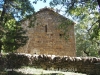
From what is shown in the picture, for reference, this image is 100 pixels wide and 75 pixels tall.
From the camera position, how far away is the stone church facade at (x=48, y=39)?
1490 inches

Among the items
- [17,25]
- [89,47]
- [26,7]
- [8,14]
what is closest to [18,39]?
[17,25]

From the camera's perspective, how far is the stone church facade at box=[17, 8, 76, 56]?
37844 mm

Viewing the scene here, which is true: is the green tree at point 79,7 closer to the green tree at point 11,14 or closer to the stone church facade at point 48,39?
the green tree at point 11,14

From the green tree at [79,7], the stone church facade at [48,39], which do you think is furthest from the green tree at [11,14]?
the stone church facade at [48,39]

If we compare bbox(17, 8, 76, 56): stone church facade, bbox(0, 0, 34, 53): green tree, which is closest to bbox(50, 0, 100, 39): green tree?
bbox(0, 0, 34, 53): green tree

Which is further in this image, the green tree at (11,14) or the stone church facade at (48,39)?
the stone church facade at (48,39)

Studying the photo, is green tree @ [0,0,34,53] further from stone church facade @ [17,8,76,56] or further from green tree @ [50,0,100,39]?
stone church facade @ [17,8,76,56]

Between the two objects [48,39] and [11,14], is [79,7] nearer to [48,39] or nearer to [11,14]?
[11,14]

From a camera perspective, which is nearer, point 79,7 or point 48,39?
point 79,7

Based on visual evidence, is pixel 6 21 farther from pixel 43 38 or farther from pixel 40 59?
pixel 43 38

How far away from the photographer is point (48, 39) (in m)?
38.3

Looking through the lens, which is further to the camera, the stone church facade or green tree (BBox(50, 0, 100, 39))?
the stone church facade

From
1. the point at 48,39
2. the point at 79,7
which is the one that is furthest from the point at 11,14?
the point at 48,39

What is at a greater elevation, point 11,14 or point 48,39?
point 11,14
